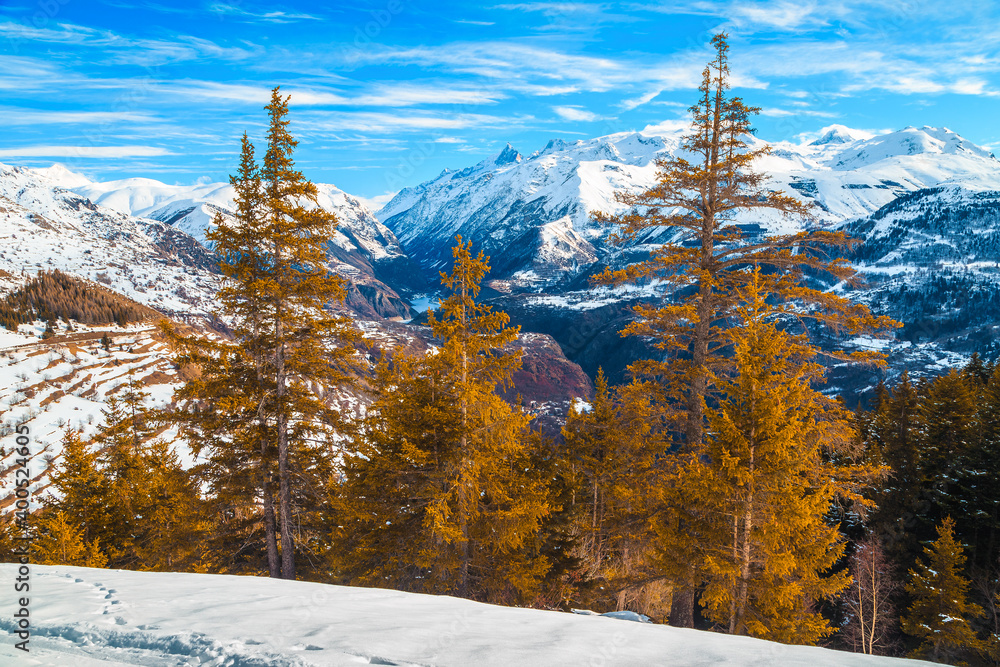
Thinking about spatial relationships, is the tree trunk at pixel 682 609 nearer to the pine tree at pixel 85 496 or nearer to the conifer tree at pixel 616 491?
the conifer tree at pixel 616 491

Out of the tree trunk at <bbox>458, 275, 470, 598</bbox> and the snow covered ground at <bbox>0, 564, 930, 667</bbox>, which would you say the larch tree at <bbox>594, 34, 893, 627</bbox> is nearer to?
the tree trunk at <bbox>458, 275, 470, 598</bbox>

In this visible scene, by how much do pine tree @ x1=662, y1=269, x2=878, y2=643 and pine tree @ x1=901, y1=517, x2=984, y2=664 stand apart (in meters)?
19.0

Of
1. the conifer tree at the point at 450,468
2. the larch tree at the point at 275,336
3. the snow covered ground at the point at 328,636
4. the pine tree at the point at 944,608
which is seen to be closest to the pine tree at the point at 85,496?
the larch tree at the point at 275,336

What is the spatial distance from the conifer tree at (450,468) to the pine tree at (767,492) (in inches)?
197

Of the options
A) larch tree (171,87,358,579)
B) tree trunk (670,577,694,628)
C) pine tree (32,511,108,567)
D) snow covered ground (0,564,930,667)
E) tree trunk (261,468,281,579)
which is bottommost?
pine tree (32,511,108,567)

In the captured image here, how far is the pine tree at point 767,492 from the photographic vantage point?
1111 cm

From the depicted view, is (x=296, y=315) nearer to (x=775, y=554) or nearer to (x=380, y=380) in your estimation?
(x=380, y=380)

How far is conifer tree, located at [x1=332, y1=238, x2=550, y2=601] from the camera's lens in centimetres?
1433

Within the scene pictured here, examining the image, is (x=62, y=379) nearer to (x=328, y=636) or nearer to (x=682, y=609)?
(x=682, y=609)

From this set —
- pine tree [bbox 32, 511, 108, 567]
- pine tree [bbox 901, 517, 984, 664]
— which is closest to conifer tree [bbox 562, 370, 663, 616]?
pine tree [bbox 901, 517, 984, 664]

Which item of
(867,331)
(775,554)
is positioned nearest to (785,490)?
(775,554)

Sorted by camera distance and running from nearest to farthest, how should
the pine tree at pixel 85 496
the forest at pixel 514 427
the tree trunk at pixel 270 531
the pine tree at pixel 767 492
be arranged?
the pine tree at pixel 767 492
the forest at pixel 514 427
the tree trunk at pixel 270 531
the pine tree at pixel 85 496

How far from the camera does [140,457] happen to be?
22.8 metres

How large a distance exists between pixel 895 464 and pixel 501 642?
129ft
